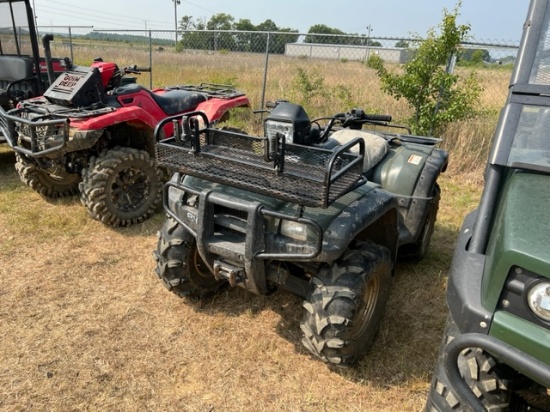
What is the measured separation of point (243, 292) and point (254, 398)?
40.5 inches

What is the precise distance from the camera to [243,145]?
2.66 m

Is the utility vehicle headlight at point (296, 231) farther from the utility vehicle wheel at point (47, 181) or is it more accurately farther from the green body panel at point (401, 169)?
the utility vehicle wheel at point (47, 181)

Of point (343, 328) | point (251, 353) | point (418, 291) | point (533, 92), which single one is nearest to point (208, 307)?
point (251, 353)

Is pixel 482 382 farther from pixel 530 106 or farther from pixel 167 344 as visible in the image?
pixel 167 344

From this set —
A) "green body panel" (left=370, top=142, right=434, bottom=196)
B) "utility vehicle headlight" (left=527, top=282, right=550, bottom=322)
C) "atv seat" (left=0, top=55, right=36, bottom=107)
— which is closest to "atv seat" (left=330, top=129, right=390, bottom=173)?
"green body panel" (left=370, top=142, right=434, bottom=196)

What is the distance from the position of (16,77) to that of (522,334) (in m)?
6.39

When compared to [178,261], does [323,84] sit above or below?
above

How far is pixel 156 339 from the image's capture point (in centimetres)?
290

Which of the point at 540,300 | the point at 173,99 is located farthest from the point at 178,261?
the point at 173,99

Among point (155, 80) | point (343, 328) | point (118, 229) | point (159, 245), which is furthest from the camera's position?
point (155, 80)

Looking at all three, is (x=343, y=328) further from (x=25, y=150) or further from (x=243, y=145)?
(x=25, y=150)

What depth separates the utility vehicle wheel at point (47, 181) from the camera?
4949mm

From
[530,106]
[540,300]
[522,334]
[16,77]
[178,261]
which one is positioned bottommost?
[178,261]

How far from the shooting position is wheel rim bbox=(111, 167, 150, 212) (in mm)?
4477
